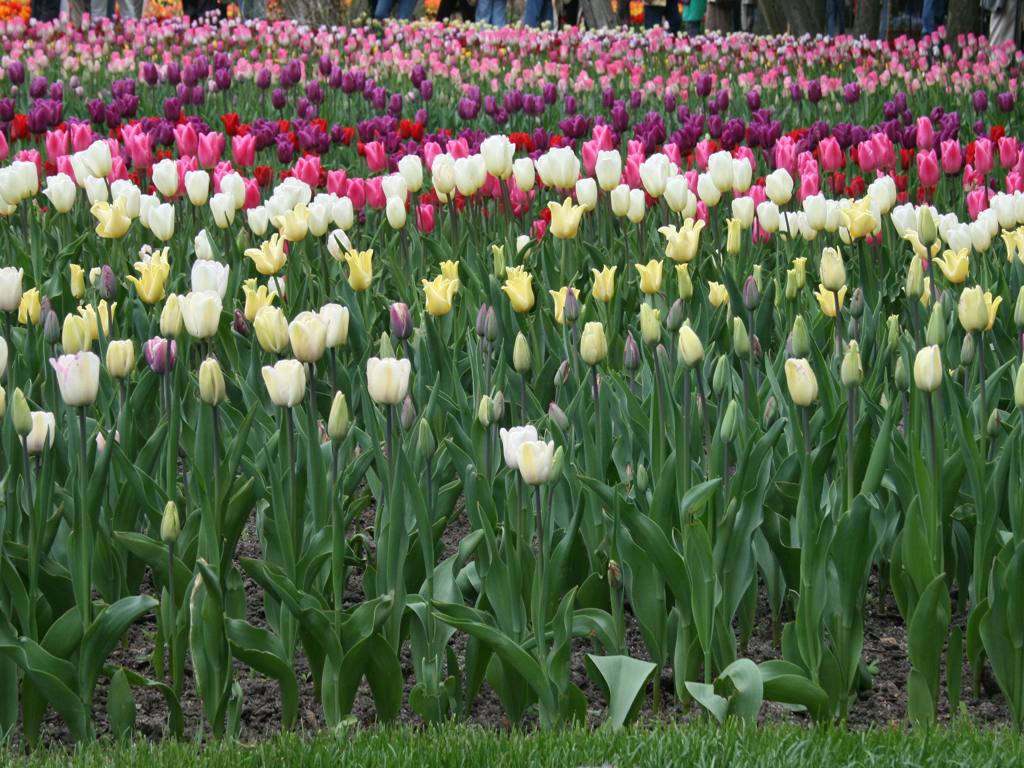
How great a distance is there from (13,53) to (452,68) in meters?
4.44

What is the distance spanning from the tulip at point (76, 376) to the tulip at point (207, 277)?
1.69 ft

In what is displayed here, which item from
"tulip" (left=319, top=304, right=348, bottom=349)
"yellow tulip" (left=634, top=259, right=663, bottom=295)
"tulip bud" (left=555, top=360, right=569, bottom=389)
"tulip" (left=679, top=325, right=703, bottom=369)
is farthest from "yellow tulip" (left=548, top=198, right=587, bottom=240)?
"tulip" (left=319, top=304, right=348, bottom=349)

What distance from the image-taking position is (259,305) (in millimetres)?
2838

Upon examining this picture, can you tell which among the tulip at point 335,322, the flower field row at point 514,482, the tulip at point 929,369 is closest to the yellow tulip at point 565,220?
the flower field row at point 514,482

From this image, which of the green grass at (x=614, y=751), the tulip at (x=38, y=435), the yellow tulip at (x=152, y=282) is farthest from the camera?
the yellow tulip at (x=152, y=282)

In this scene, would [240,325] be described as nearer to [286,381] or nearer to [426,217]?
[286,381]

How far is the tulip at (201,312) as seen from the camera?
235 centimetres

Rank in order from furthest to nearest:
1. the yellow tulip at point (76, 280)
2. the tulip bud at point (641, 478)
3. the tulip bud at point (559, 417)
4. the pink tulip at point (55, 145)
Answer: the pink tulip at point (55, 145) < the yellow tulip at point (76, 280) < the tulip bud at point (559, 417) < the tulip bud at point (641, 478)

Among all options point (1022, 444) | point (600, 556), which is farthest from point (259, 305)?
point (1022, 444)

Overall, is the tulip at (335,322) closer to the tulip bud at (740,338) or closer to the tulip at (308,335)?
the tulip at (308,335)

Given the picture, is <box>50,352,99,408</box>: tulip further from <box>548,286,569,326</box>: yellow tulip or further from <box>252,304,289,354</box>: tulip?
<box>548,286,569,326</box>: yellow tulip

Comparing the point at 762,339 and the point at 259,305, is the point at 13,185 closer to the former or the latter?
the point at 259,305

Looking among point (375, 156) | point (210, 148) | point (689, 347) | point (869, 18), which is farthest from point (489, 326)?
point (869, 18)

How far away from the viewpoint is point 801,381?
2.19 meters
